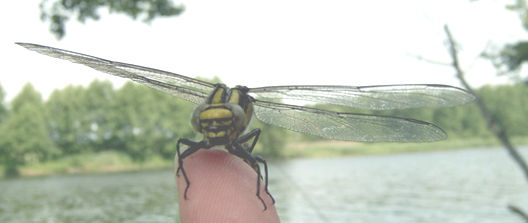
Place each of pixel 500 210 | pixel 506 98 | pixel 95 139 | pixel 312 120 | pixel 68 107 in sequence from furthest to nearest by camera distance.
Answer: pixel 68 107, pixel 95 139, pixel 506 98, pixel 500 210, pixel 312 120

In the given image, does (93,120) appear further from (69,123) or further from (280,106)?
(280,106)

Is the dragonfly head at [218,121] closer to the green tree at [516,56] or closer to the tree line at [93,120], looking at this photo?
the green tree at [516,56]

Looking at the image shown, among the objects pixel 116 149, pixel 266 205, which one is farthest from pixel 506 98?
pixel 266 205

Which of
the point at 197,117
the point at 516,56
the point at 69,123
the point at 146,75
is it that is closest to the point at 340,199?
the point at 516,56

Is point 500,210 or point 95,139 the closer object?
point 500,210

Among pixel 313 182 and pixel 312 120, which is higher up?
pixel 312 120

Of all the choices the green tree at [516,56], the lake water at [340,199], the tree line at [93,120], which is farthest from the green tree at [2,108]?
the green tree at [516,56]

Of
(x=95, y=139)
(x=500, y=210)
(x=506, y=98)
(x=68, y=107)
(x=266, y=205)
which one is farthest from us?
(x=68, y=107)

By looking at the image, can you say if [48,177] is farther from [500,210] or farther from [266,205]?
[266,205]

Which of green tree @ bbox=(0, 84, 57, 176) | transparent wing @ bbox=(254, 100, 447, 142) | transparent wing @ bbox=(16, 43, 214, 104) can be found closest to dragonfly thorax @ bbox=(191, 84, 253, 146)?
transparent wing @ bbox=(16, 43, 214, 104)
